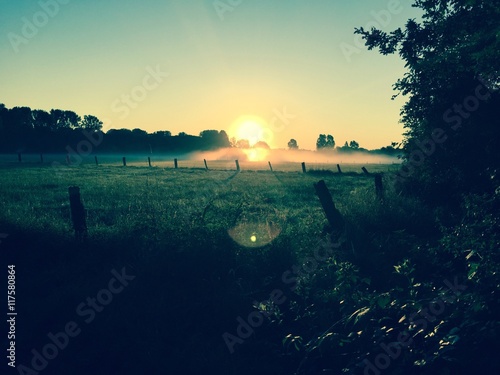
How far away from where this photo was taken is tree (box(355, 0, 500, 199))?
26.6 ft

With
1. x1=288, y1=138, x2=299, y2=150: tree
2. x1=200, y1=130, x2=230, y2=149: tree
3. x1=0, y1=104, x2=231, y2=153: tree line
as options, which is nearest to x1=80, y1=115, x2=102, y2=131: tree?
x1=0, y1=104, x2=231, y2=153: tree line

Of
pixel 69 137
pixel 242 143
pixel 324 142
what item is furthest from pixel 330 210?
pixel 324 142

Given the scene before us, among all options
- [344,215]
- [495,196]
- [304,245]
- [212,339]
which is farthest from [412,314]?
[344,215]

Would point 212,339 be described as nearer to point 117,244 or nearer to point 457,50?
point 117,244

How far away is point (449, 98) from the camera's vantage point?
10164mm

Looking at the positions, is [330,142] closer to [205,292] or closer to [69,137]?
[69,137]

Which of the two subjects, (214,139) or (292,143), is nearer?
(214,139)

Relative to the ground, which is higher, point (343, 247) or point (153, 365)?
point (343, 247)

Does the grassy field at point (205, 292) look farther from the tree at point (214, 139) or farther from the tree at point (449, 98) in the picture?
the tree at point (214, 139)

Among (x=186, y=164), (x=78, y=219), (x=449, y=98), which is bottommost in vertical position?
A: (x=78, y=219)

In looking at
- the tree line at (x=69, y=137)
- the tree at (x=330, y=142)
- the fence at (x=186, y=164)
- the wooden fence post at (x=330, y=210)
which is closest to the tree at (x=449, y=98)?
the wooden fence post at (x=330, y=210)

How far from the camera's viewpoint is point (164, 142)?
106 m

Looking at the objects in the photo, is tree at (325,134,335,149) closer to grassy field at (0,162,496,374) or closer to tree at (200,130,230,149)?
tree at (200,130,230,149)

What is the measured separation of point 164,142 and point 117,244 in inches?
4149
